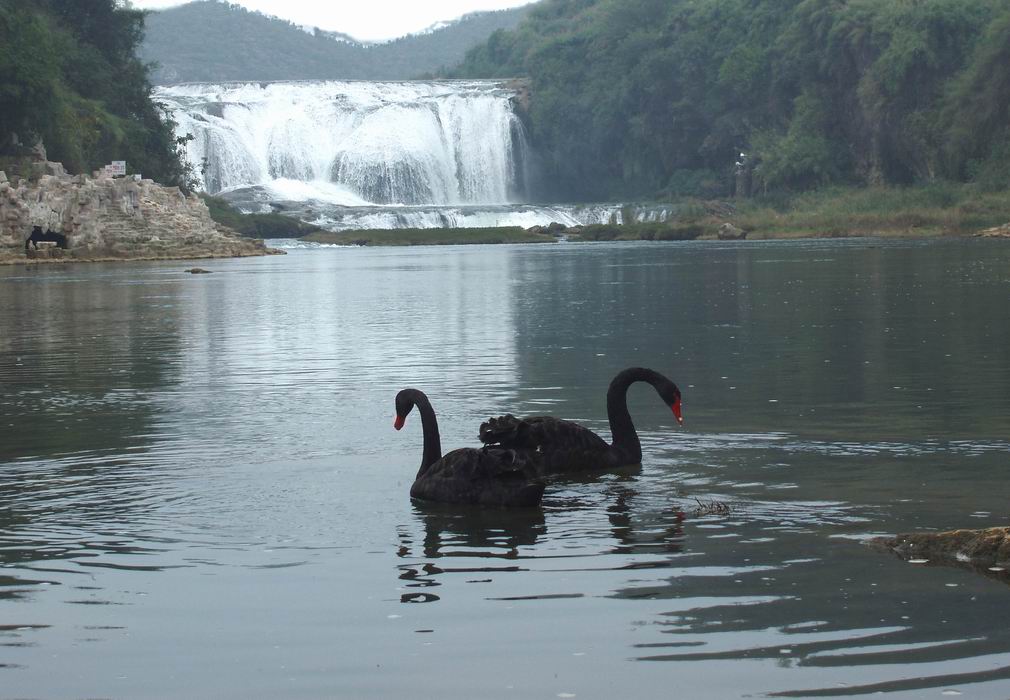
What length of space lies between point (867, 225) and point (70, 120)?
173ft

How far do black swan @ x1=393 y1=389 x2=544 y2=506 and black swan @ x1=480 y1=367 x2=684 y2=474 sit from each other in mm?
417

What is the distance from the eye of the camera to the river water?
24.2 feet

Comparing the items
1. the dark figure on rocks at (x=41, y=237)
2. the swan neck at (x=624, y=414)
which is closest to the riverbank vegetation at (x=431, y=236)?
the dark figure on rocks at (x=41, y=237)

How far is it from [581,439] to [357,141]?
129m

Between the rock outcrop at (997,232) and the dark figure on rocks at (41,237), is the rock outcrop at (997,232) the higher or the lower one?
the lower one

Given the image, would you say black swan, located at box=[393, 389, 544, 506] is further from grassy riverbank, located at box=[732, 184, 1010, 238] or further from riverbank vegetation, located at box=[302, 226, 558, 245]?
riverbank vegetation, located at box=[302, 226, 558, 245]

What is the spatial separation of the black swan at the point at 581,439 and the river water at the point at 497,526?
0.28m

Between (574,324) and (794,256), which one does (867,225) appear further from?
(574,324)

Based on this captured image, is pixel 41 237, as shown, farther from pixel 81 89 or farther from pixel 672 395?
pixel 672 395

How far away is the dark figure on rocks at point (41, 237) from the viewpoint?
78.4 metres

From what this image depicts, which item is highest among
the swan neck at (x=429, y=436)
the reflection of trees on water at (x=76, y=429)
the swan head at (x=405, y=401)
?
the swan head at (x=405, y=401)

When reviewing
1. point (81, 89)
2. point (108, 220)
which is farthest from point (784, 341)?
point (81, 89)

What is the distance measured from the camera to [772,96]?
12950 cm

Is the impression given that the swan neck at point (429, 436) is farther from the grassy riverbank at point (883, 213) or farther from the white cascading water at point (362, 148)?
the white cascading water at point (362, 148)
